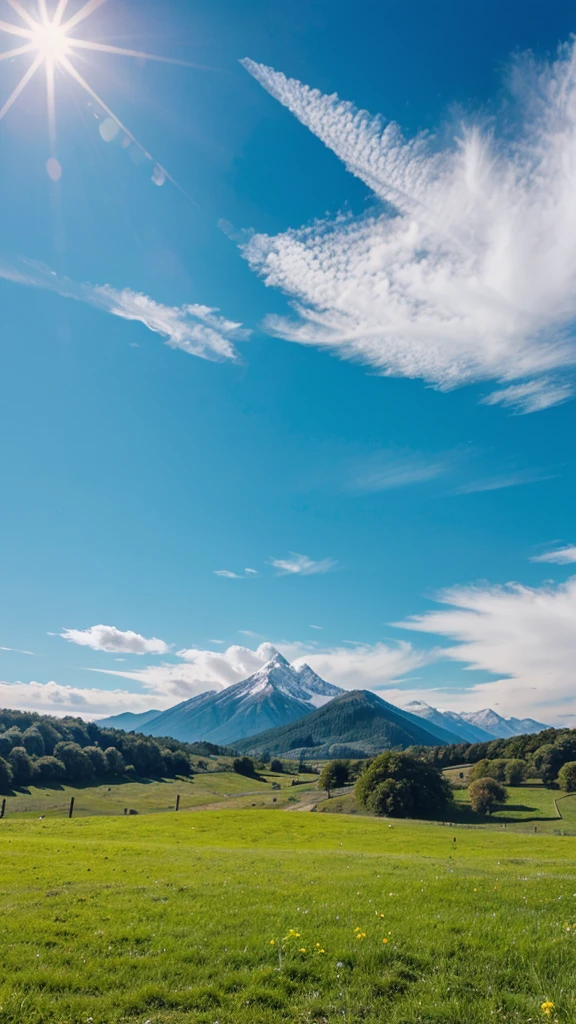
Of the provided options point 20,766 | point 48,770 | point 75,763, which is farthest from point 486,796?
point 20,766

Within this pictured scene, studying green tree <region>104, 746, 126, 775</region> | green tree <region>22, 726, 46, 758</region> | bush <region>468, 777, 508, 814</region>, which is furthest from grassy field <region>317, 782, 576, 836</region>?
green tree <region>22, 726, 46, 758</region>

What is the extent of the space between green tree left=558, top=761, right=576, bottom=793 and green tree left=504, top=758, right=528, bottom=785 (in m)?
13.5

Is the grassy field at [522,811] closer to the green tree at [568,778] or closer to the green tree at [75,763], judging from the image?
the green tree at [568,778]

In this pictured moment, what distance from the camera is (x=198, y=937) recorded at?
12.2 meters

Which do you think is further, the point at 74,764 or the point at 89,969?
the point at 74,764

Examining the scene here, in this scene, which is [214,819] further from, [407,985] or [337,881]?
[407,985]

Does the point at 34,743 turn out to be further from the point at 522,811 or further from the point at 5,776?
the point at 522,811

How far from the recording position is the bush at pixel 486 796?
372 ft

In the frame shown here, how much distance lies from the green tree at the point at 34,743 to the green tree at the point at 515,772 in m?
157

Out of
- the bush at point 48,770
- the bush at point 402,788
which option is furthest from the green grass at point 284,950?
the bush at point 48,770

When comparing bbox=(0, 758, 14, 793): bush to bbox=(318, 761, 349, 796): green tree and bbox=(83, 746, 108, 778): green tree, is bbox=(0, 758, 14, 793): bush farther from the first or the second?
bbox=(318, 761, 349, 796): green tree

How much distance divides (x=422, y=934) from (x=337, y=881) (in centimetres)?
995

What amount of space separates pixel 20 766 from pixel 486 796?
437 feet

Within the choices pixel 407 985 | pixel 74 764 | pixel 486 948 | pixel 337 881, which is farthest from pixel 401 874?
pixel 74 764
